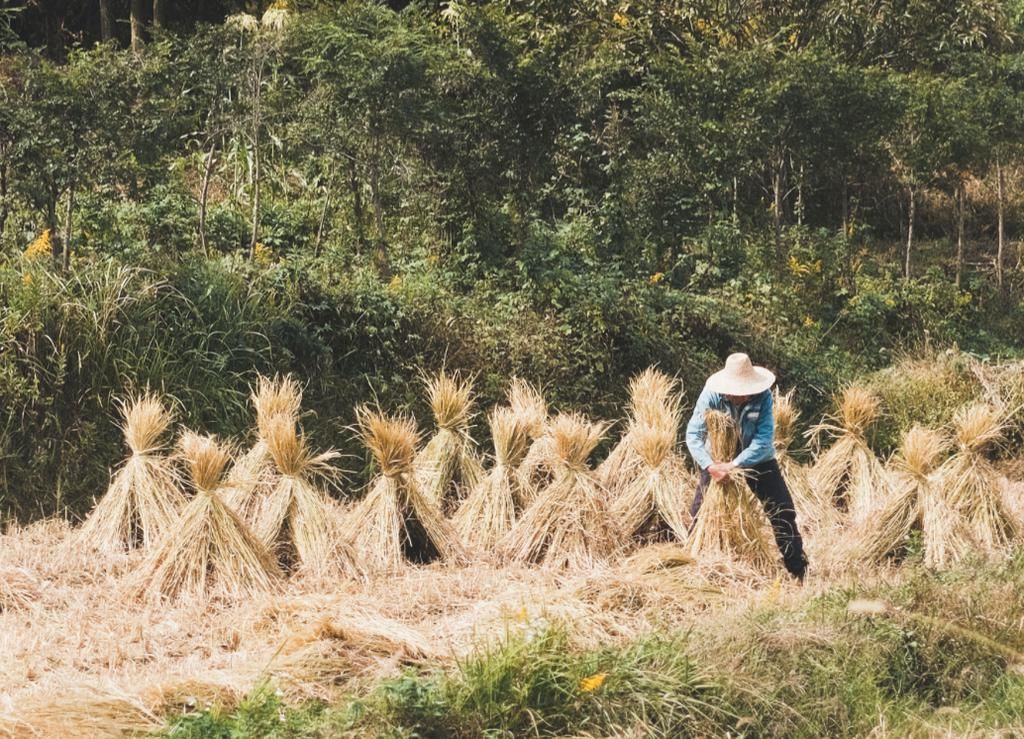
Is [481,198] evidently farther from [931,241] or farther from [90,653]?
[931,241]

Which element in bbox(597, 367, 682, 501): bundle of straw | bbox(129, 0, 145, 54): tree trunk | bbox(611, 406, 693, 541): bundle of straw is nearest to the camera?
bbox(611, 406, 693, 541): bundle of straw

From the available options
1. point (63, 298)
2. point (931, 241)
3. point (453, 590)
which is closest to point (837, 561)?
point (453, 590)

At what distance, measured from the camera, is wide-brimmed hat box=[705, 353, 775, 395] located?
6.37 meters

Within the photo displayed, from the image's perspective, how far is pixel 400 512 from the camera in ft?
21.8

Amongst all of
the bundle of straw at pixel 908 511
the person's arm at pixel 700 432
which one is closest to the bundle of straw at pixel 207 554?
the person's arm at pixel 700 432

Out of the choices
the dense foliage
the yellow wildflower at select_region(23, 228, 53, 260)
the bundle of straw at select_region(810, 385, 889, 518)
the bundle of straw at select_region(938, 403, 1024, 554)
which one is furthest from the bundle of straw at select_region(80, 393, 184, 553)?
the bundle of straw at select_region(938, 403, 1024, 554)

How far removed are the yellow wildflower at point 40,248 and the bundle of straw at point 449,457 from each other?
284cm

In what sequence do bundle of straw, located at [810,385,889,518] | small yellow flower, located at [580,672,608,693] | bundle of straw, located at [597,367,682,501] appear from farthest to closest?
bundle of straw, located at [810,385,889,518], bundle of straw, located at [597,367,682,501], small yellow flower, located at [580,672,608,693]

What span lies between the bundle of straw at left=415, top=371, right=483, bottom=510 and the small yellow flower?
9.38 feet

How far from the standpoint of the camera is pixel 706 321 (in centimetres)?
1077

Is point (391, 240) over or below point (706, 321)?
over

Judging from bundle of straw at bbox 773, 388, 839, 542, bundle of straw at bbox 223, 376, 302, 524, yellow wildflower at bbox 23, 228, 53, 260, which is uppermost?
yellow wildflower at bbox 23, 228, 53, 260

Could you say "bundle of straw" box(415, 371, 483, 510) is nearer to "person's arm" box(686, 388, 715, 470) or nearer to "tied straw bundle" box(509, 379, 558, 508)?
"tied straw bundle" box(509, 379, 558, 508)

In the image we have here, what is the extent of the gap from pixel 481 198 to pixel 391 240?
872mm
